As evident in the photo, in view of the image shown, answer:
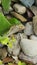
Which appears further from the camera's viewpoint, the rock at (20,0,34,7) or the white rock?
the rock at (20,0,34,7)

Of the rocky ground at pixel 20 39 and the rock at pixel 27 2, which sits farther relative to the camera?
the rock at pixel 27 2

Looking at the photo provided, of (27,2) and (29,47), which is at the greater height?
(27,2)

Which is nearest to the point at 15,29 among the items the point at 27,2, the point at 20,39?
the point at 20,39

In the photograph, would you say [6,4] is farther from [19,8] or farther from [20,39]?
[20,39]

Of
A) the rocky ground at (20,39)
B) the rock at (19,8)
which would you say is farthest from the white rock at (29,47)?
the rock at (19,8)

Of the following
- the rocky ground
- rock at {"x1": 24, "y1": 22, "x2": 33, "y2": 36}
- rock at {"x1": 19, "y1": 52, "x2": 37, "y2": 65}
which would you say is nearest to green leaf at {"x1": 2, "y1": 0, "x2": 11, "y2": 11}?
the rocky ground

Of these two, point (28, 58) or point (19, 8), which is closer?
point (28, 58)

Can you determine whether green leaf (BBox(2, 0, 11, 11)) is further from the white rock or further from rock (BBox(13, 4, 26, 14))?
the white rock

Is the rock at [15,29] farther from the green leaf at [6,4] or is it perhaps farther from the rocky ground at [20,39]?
the green leaf at [6,4]

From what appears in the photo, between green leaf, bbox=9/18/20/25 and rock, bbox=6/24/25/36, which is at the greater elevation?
green leaf, bbox=9/18/20/25
